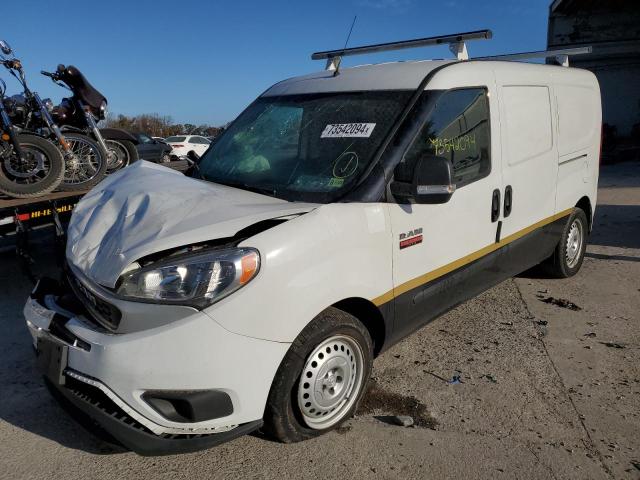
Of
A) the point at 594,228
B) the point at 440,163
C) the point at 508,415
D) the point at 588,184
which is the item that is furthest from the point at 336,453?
the point at 594,228

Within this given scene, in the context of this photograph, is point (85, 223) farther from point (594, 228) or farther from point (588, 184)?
point (594, 228)

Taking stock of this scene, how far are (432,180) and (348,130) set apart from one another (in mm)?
698

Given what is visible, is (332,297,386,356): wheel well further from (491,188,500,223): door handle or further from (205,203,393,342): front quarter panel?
(491,188,500,223): door handle

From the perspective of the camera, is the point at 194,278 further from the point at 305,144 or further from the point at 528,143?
the point at 528,143

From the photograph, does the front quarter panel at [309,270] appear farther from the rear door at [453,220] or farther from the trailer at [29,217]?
the trailer at [29,217]

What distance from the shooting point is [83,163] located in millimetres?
6262

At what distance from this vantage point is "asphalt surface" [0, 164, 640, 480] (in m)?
2.67

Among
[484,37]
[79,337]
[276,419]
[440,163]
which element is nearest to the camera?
[79,337]

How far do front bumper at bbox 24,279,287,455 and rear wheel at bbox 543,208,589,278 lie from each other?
146 inches

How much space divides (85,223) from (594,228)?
7372mm

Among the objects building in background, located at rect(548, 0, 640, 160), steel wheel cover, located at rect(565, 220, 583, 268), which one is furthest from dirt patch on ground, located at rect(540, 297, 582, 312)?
building in background, located at rect(548, 0, 640, 160)

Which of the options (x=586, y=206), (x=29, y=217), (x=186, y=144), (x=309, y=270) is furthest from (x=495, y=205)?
(x=186, y=144)

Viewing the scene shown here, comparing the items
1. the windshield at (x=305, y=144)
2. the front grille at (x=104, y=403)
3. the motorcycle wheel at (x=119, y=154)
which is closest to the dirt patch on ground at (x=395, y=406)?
the front grille at (x=104, y=403)

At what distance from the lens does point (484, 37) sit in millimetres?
3775
